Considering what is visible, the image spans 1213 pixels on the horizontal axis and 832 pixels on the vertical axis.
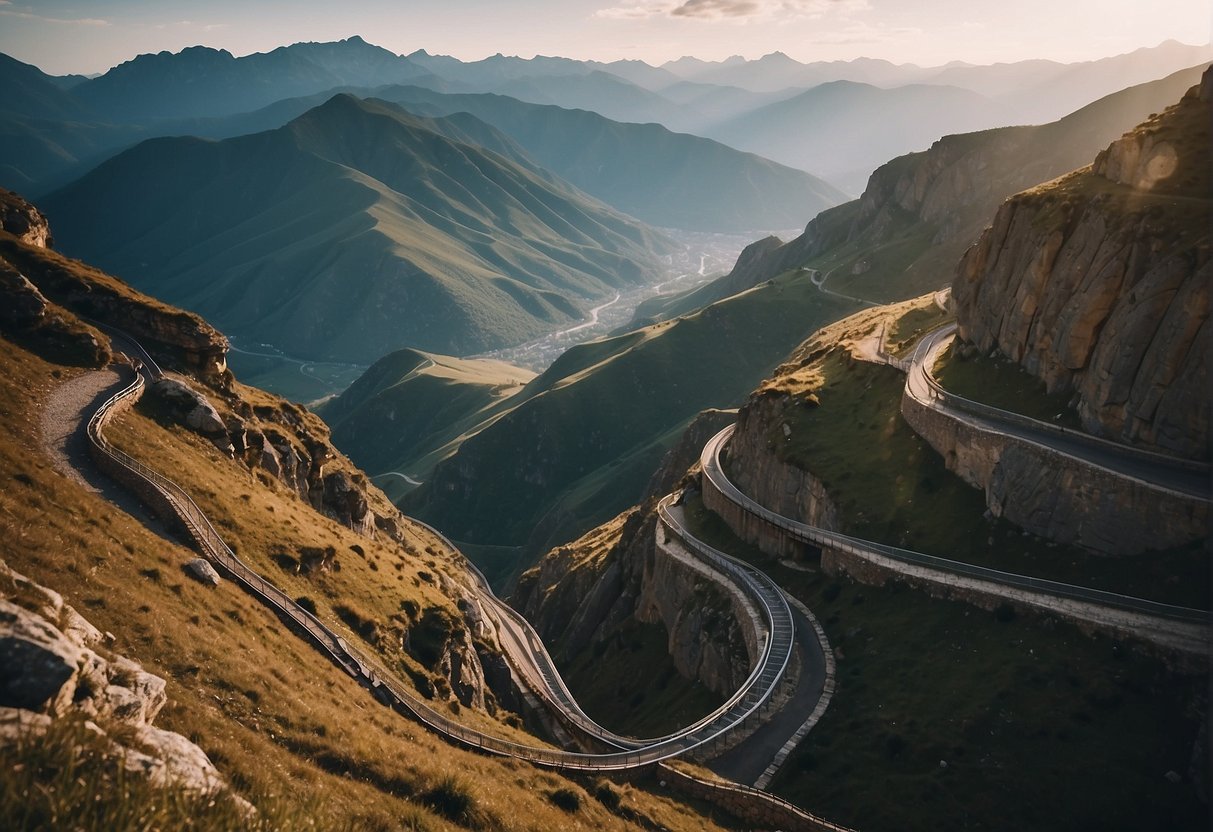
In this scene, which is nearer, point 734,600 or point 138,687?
point 138,687

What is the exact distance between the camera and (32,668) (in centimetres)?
1494

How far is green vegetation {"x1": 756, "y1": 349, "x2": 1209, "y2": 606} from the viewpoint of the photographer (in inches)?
2064

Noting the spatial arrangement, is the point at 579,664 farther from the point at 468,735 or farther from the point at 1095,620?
the point at 1095,620

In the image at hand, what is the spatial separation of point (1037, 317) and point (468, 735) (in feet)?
211

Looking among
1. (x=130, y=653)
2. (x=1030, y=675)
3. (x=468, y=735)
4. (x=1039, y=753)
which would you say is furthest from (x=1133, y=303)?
(x=130, y=653)

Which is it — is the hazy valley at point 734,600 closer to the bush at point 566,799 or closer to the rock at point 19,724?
the rock at point 19,724

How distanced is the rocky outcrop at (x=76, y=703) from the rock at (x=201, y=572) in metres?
25.5

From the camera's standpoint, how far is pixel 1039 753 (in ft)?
146

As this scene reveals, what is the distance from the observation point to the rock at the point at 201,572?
42656 mm

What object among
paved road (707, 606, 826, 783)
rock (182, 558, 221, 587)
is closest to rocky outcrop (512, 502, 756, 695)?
paved road (707, 606, 826, 783)

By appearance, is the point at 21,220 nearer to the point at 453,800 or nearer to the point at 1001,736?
the point at 453,800

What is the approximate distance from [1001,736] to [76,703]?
47805 mm

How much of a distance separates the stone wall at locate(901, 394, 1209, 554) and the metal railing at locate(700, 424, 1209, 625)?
14.6ft

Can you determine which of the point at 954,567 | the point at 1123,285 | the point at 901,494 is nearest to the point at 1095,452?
the point at 954,567
